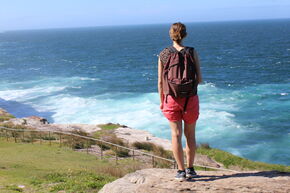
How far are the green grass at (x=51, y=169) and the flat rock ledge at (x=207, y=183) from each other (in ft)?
10.1

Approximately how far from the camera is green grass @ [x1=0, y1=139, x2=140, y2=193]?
1070 centimetres

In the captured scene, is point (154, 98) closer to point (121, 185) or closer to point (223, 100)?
point (223, 100)

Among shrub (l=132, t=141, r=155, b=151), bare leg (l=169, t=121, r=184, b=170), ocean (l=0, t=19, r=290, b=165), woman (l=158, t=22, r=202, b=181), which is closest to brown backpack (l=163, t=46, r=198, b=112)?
woman (l=158, t=22, r=202, b=181)

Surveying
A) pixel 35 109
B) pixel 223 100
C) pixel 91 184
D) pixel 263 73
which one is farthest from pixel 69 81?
pixel 91 184

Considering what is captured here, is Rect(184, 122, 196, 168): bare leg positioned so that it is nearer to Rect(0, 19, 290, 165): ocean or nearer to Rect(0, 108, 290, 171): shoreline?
Rect(0, 108, 290, 171): shoreline

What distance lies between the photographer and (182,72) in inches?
251

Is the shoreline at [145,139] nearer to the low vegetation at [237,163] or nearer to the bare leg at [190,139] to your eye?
the low vegetation at [237,163]

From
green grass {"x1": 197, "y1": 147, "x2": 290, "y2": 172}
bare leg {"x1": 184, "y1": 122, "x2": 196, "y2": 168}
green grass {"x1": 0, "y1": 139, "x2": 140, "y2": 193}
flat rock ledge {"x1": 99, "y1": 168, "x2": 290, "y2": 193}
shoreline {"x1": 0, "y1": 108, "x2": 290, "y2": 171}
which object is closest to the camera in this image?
flat rock ledge {"x1": 99, "y1": 168, "x2": 290, "y2": 193}

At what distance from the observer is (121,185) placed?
7297mm

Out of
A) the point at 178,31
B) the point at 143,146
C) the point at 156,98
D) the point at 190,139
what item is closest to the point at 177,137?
the point at 190,139

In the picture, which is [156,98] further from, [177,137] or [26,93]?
[177,137]

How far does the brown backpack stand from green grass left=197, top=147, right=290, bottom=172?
15.3m

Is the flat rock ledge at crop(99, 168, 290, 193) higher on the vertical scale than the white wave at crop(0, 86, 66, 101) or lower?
higher

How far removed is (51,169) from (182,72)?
9559 mm
